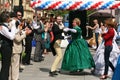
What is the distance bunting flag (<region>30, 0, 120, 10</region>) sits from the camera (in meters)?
21.0

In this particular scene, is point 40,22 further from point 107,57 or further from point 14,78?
point 14,78

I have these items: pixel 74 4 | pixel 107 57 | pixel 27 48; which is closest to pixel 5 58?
pixel 107 57

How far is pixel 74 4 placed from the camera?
21.3 metres

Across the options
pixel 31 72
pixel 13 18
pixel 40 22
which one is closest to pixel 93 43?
pixel 40 22

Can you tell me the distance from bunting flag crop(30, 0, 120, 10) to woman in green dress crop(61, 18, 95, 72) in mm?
9432

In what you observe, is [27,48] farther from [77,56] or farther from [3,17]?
[3,17]

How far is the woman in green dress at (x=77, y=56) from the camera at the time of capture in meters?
11.6

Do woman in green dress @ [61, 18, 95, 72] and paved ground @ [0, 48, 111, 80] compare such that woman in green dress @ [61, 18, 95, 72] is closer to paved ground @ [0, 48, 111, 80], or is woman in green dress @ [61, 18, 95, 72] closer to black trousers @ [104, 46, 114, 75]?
paved ground @ [0, 48, 111, 80]

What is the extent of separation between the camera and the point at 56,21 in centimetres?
1191

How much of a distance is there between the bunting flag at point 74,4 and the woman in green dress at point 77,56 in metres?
9.43

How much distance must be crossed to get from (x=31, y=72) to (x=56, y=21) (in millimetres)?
1694

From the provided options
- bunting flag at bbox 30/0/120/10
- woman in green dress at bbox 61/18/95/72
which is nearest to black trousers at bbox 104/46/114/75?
woman in green dress at bbox 61/18/95/72

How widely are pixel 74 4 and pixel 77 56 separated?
32.6 ft

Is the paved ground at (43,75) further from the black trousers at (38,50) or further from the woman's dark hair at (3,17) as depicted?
the woman's dark hair at (3,17)
